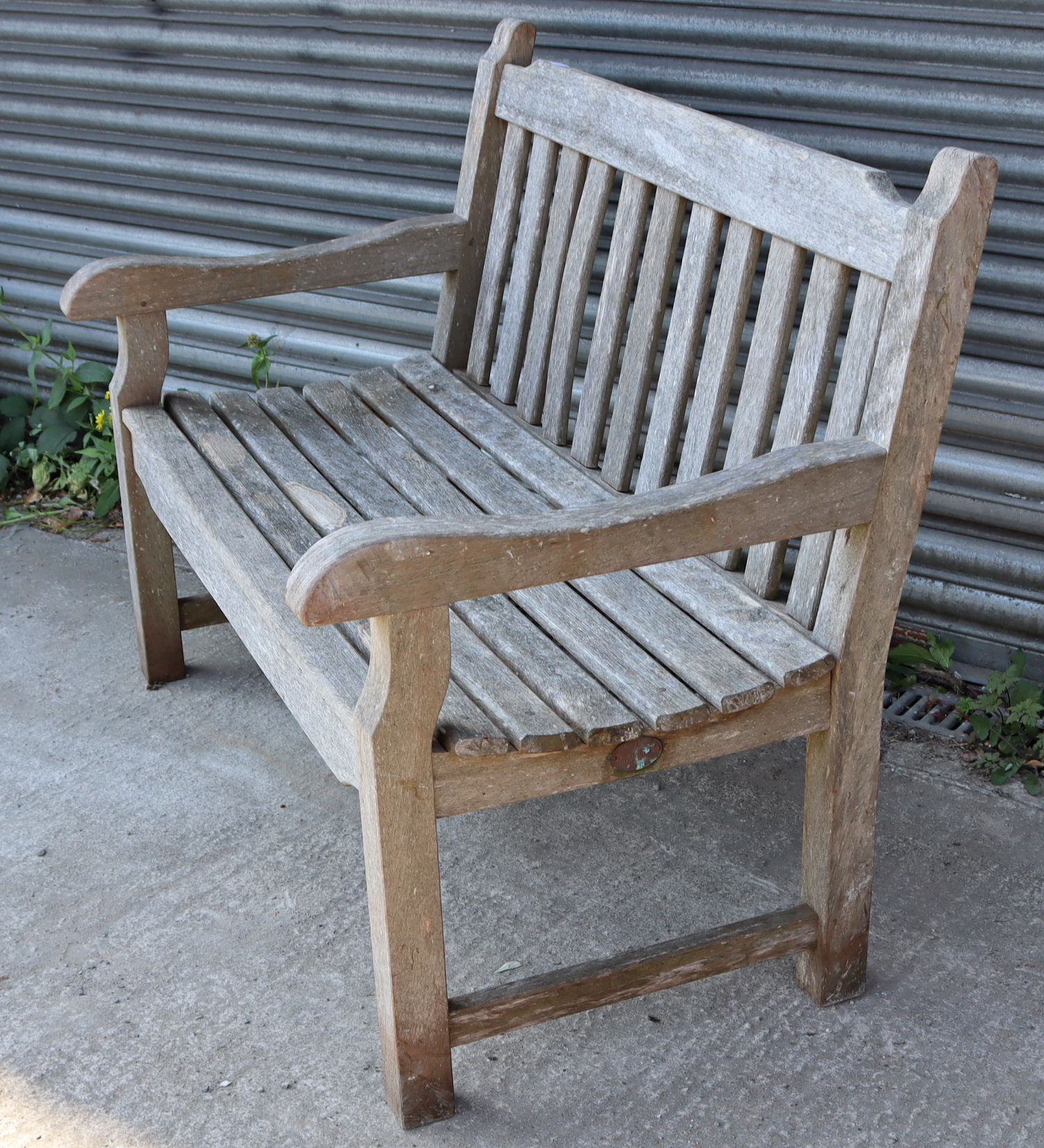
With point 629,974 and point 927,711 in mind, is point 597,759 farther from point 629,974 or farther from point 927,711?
point 927,711

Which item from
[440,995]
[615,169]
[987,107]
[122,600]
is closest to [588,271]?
[615,169]

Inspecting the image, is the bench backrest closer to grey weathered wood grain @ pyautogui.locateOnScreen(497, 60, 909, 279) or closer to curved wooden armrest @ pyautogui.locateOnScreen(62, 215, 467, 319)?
grey weathered wood grain @ pyautogui.locateOnScreen(497, 60, 909, 279)

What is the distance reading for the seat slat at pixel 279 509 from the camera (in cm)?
159

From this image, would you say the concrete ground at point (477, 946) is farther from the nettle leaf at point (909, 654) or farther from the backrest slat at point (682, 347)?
the backrest slat at point (682, 347)

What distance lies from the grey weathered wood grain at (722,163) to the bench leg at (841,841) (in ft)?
2.02

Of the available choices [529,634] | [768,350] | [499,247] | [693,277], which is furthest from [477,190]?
[529,634]

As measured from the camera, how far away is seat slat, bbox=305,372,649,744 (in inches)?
64.4

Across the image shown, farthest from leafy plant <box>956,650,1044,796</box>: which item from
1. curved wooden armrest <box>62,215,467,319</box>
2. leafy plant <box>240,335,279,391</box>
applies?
leafy plant <box>240,335,279,391</box>

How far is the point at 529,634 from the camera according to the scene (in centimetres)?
184

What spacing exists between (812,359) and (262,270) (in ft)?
3.80

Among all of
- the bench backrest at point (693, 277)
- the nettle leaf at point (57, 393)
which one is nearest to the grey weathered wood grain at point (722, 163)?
the bench backrest at point (693, 277)

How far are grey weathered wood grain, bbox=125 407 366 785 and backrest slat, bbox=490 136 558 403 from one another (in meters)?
0.63

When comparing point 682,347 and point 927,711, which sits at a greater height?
point 682,347

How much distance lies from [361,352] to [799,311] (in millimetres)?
1237
